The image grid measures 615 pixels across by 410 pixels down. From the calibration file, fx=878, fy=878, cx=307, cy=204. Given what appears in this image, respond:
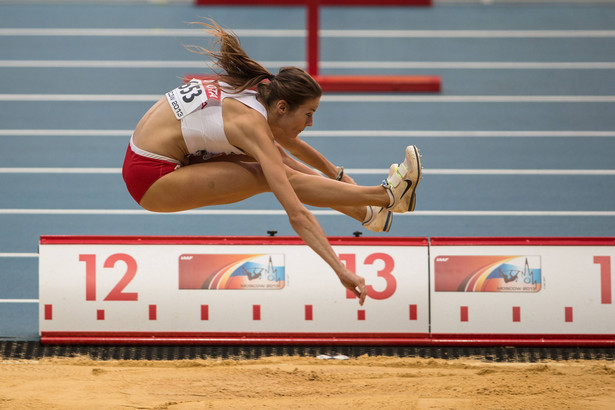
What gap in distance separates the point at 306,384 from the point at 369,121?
200 inches

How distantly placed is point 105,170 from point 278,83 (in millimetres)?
4883

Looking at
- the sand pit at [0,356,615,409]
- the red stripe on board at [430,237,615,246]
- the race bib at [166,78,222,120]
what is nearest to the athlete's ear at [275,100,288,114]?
the race bib at [166,78,222,120]

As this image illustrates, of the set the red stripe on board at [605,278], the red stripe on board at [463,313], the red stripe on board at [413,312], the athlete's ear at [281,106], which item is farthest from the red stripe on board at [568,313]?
the athlete's ear at [281,106]

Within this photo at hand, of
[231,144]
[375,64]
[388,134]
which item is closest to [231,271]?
[231,144]

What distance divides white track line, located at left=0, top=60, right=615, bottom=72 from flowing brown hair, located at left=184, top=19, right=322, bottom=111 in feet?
22.5

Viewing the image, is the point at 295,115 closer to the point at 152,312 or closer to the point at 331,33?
the point at 152,312

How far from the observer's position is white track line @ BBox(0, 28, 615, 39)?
476 inches

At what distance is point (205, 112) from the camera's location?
4176 millimetres

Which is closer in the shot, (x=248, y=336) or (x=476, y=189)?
(x=248, y=336)

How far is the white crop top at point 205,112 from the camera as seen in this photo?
416 cm

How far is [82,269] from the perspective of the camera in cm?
589

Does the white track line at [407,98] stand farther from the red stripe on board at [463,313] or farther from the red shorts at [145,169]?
the red shorts at [145,169]

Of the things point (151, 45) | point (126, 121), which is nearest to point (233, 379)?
point (126, 121)

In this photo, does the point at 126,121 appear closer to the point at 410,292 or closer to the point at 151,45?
the point at 151,45
